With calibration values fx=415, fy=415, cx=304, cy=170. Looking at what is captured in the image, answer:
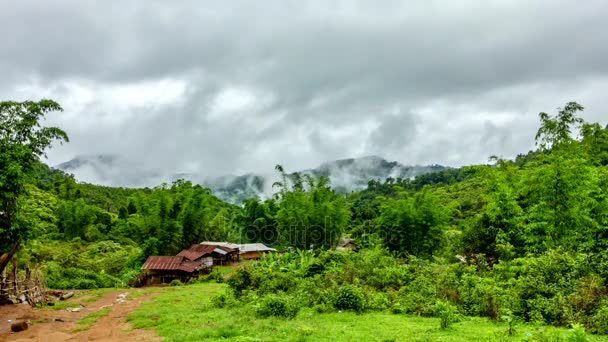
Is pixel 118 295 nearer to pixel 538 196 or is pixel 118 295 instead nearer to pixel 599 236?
pixel 538 196

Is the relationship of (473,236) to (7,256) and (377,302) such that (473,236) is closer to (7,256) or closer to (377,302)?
(377,302)

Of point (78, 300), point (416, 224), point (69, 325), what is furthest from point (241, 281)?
point (416, 224)

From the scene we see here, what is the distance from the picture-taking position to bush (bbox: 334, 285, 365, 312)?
12125 mm

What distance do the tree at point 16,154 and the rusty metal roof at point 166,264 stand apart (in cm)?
1353

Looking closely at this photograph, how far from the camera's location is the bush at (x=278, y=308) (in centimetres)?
1141

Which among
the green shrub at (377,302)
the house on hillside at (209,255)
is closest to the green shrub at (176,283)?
the house on hillside at (209,255)

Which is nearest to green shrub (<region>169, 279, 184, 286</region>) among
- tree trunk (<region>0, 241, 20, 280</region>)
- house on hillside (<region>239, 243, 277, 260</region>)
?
tree trunk (<region>0, 241, 20, 280</region>)

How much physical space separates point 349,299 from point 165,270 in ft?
67.4

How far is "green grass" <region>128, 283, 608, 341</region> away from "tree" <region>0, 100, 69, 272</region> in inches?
237

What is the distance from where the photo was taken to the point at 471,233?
19.4m

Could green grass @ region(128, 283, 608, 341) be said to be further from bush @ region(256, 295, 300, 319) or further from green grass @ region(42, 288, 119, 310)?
green grass @ region(42, 288, 119, 310)

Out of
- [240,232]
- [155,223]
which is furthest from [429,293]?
[240,232]

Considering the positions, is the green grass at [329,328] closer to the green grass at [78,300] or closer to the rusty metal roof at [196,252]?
the green grass at [78,300]

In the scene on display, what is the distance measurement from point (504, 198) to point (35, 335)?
1779 cm
